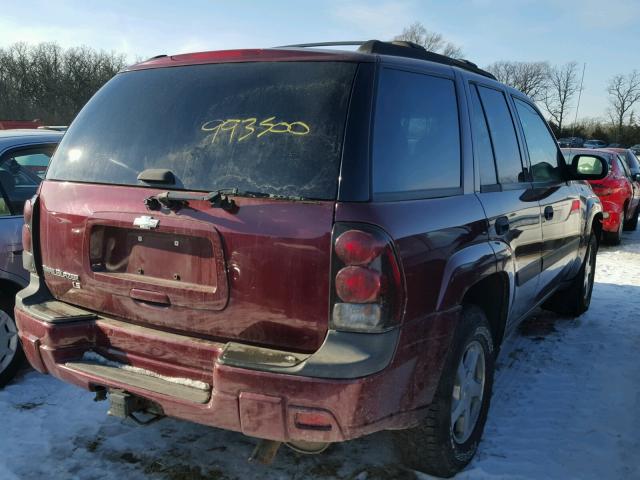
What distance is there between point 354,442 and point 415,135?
1.68 meters

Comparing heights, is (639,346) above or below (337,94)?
below

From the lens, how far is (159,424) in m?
3.31

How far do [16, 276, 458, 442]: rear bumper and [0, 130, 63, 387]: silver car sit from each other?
1.19 metres

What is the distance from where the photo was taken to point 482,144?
3.12 metres

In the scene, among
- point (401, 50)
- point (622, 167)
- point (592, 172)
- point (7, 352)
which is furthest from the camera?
point (622, 167)

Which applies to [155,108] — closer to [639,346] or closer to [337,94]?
[337,94]

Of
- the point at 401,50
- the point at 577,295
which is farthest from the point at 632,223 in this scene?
the point at 401,50

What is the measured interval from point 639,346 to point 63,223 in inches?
173

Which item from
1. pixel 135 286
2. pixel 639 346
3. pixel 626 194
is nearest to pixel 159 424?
pixel 135 286

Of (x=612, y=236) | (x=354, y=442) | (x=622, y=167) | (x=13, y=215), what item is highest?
(x=622, y=167)

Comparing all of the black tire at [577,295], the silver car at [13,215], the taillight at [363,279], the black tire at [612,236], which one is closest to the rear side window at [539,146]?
the black tire at [577,295]

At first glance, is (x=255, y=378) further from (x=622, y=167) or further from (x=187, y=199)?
(x=622, y=167)

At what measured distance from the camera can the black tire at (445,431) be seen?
2.60 meters

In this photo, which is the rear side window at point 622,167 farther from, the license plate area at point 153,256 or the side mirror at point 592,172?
the license plate area at point 153,256
